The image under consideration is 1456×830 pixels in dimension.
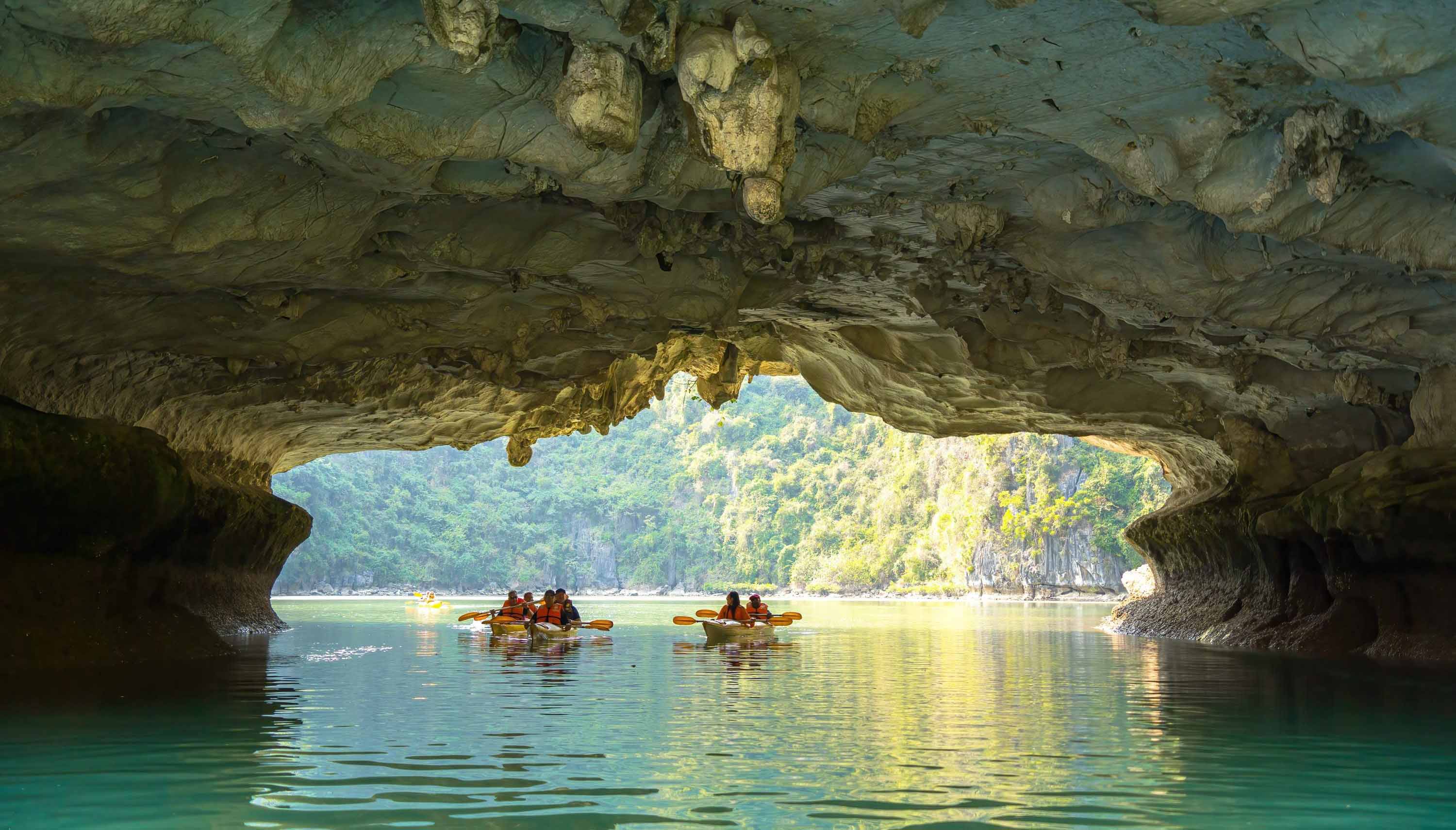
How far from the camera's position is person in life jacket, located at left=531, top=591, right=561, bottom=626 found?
65.8 feet

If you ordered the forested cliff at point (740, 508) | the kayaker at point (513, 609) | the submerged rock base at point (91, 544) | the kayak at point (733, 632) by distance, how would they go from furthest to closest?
the forested cliff at point (740, 508) < the kayaker at point (513, 609) < the kayak at point (733, 632) < the submerged rock base at point (91, 544)

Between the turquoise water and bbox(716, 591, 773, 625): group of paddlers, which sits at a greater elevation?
bbox(716, 591, 773, 625): group of paddlers

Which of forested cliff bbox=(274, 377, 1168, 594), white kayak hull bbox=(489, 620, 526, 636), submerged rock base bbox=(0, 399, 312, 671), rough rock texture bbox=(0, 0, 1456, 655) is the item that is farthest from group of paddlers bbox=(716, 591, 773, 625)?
forested cliff bbox=(274, 377, 1168, 594)

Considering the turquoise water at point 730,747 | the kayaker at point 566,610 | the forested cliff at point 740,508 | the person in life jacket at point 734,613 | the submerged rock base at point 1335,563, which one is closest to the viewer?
the turquoise water at point 730,747

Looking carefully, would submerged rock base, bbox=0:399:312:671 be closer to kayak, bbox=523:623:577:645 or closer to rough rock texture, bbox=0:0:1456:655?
rough rock texture, bbox=0:0:1456:655

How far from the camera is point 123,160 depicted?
893cm

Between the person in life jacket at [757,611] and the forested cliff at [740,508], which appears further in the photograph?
the forested cliff at [740,508]

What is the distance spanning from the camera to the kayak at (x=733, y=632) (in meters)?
19.5

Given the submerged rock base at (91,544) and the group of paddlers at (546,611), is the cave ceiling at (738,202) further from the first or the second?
the group of paddlers at (546,611)

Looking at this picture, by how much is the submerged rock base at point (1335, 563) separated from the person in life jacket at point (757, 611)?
7753 millimetres

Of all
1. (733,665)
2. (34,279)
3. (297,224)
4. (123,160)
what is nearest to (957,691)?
(733,665)

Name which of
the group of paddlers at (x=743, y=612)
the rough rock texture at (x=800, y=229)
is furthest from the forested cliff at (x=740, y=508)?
the rough rock texture at (x=800, y=229)

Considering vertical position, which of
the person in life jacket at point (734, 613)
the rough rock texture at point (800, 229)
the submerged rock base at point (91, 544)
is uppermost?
the rough rock texture at point (800, 229)

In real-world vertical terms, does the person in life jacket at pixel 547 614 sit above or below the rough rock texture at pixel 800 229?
below
